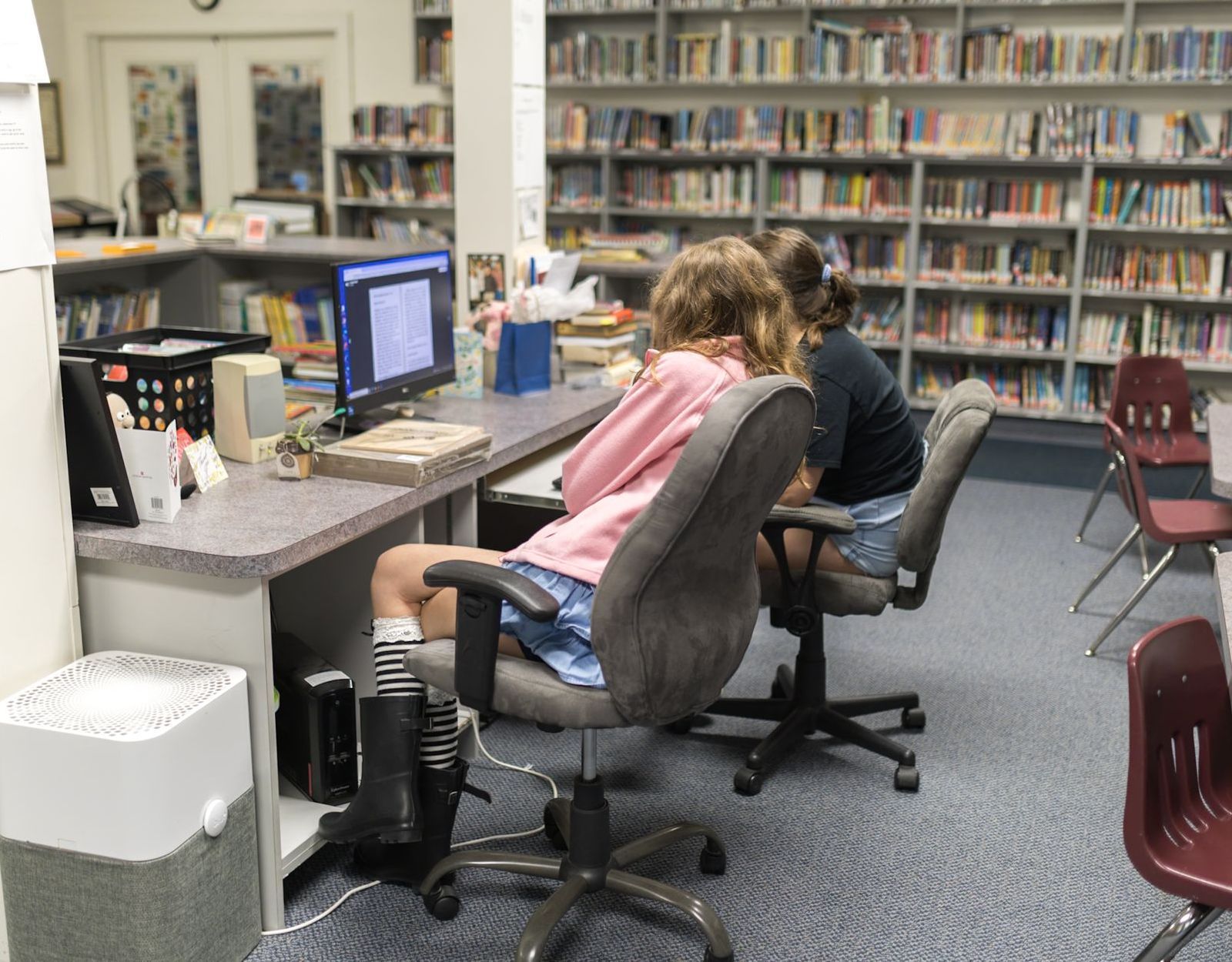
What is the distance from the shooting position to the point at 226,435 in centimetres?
260

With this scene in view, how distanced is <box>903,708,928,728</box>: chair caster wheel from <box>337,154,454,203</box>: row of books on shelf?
16.9 feet

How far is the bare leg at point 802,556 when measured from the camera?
2.67m

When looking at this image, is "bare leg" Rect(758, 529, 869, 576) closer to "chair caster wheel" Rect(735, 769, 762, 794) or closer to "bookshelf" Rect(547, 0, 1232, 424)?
"chair caster wheel" Rect(735, 769, 762, 794)

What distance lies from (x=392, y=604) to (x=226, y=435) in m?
0.63

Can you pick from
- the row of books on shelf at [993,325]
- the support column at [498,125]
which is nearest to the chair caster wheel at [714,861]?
the support column at [498,125]

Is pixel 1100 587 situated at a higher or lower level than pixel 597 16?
lower

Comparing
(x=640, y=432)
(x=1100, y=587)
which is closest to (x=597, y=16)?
(x=1100, y=587)

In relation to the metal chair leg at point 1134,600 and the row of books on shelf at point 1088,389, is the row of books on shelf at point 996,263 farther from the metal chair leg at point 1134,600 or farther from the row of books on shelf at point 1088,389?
the metal chair leg at point 1134,600

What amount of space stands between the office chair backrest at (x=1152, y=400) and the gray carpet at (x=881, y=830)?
79 centimetres

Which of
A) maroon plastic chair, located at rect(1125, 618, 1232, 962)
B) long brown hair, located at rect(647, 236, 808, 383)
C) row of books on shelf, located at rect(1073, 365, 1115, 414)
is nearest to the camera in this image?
maroon plastic chair, located at rect(1125, 618, 1232, 962)

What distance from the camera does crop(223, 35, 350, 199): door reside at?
25.1 ft

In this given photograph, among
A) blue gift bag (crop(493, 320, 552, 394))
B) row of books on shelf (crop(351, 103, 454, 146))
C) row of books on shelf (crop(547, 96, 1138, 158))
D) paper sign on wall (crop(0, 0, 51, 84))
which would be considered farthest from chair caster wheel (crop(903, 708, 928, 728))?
row of books on shelf (crop(351, 103, 454, 146))

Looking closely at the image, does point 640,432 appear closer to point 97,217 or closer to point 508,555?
point 508,555

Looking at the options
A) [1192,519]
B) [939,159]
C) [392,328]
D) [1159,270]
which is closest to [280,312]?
[392,328]
